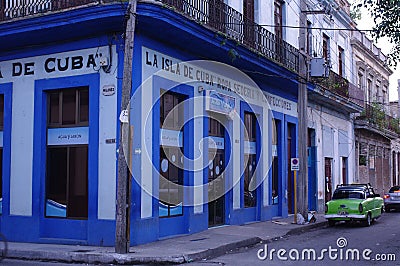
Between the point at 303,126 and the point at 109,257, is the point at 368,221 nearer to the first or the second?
the point at 303,126

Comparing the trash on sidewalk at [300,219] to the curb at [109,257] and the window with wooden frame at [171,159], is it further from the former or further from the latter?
the curb at [109,257]

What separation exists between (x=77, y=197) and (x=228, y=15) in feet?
22.9

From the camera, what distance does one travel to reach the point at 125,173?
11781mm

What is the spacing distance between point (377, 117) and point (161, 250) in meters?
24.6

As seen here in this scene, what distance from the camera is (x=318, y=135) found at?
25.7m

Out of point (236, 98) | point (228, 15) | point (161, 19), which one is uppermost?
point (228, 15)

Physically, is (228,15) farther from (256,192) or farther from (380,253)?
(380,253)

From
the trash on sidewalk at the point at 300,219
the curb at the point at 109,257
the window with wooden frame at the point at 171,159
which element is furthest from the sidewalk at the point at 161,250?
the trash on sidewalk at the point at 300,219

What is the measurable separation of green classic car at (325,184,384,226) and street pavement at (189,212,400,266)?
1.01 meters

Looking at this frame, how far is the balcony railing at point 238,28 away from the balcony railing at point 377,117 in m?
12.1

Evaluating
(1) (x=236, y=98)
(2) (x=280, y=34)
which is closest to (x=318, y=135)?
(2) (x=280, y=34)

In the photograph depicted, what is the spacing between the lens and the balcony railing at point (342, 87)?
24781mm

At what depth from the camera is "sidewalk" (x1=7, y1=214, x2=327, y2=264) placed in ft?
36.9

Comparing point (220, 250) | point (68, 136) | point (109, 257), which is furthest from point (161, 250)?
point (68, 136)
